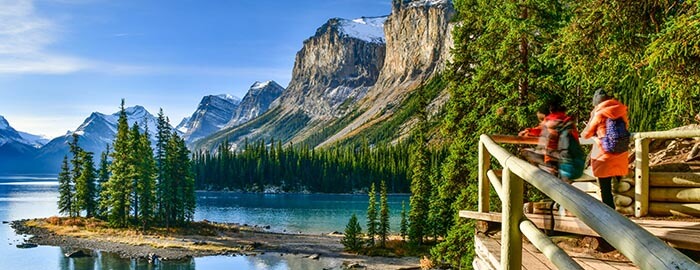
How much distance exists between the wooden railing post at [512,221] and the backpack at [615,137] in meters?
4.83

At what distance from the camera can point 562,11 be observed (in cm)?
1446

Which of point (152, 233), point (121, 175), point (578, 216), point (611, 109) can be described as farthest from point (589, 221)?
point (121, 175)

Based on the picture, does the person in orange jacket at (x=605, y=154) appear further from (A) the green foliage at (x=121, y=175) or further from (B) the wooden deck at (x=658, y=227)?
(A) the green foliage at (x=121, y=175)

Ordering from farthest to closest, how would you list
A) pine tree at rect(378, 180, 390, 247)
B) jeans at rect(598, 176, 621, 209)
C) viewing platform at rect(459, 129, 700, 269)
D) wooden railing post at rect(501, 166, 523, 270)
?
1. pine tree at rect(378, 180, 390, 247)
2. jeans at rect(598, 176, 621, 209)
3. wooden railing post at rect(501, 166, 523, 270)
4. viewing platform at rect(459, 129, 700, 269)

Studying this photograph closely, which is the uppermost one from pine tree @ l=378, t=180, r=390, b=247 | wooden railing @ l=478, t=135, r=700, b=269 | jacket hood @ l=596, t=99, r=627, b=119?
jacket hood @ l=596, t=99, r=627, b=119

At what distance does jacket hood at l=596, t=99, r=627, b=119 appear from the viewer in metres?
7.11

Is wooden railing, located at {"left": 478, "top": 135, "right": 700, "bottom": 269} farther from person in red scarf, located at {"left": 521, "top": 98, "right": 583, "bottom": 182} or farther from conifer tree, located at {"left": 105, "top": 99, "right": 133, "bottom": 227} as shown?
conifer tree, located at {"left": 105, "top": 99, "right": 133, "bottom": 227}

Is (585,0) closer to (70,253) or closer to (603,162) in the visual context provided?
(603,162)

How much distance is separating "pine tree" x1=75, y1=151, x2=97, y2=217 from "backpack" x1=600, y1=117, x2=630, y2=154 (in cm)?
6500

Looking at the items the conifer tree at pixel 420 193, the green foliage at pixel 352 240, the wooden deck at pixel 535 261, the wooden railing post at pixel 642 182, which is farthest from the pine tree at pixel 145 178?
the wooden deck at pixel 535 261

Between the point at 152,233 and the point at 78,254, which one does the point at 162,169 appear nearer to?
the point at 152,233

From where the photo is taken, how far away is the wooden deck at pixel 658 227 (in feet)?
15.3

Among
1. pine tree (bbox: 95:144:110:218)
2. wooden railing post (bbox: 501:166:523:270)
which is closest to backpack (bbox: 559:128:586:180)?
wooden railing post (bbox: 501:166:523:270)

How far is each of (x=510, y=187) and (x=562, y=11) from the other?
1304 centimetres
